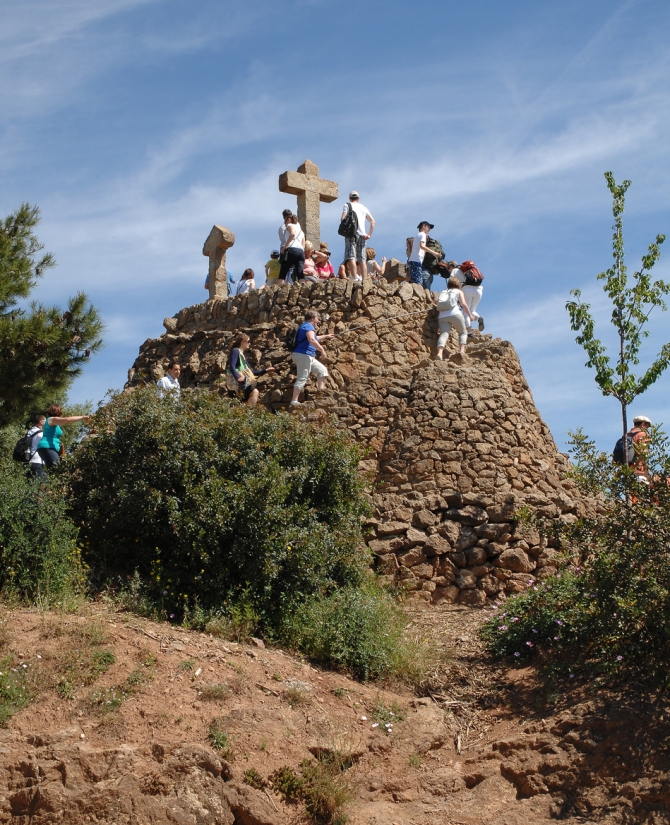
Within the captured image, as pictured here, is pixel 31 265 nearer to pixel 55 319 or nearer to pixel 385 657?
pixel 55 319

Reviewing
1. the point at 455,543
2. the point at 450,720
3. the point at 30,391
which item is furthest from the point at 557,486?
the point at 30,391

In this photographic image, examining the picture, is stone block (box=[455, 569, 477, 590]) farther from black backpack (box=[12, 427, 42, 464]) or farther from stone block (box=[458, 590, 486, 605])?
black backpack (box=[12, 427, 42, 464])

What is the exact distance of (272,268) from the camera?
17.4m

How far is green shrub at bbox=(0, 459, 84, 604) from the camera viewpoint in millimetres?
9602

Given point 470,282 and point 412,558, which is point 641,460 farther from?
point 470,282

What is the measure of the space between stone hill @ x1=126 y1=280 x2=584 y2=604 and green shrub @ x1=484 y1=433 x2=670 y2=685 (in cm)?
97

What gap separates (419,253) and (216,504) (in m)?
7.50

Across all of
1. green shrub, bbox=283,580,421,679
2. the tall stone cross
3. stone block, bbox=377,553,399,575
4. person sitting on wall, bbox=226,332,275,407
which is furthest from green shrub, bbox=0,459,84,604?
the tall stone cross

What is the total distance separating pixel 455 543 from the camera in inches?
479

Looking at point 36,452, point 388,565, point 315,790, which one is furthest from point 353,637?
point 36,452

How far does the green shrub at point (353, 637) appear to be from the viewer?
9758mm

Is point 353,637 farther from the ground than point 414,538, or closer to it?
closer to it

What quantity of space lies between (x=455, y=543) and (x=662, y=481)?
3254 mm

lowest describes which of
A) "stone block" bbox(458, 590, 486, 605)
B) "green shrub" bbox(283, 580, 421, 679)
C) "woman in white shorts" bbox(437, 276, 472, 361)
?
"green shrub" bbox(283, 580, 421, 679)
